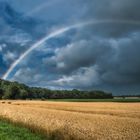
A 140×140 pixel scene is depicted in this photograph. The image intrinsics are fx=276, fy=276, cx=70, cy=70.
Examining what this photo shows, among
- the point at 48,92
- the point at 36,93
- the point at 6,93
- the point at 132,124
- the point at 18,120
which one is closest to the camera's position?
the point at 132,124

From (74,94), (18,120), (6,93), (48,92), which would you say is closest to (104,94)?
(74,94)

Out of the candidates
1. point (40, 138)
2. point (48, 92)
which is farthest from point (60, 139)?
point (48, 92)

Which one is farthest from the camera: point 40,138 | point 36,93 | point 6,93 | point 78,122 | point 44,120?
point 36,93

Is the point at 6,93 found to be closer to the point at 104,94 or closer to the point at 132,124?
the point at 104,94

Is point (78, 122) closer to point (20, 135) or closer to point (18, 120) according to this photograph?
point (20, 135)

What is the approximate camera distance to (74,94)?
197875mm

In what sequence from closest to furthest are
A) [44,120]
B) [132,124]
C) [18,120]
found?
[132,124] < [44,120] < [18,120]

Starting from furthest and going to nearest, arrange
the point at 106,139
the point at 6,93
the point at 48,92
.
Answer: the point at 48,92 → the point at 6,93 → the point at 106,139

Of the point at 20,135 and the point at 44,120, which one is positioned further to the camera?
the point at 44,120

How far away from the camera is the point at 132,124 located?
20.3 metres

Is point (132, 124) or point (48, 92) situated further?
point (48, 92)

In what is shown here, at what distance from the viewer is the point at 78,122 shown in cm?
2189

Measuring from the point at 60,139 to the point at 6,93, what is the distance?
131484mm

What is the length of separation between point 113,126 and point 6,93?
13227 cm
